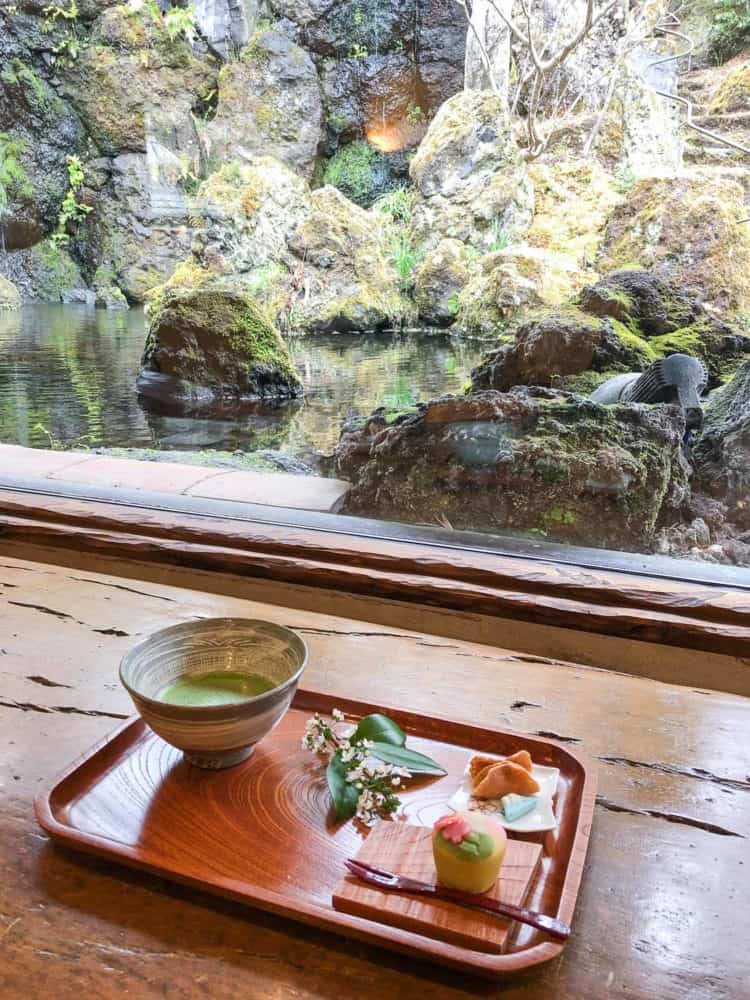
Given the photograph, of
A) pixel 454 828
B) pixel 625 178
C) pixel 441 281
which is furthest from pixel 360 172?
pixel 454 828

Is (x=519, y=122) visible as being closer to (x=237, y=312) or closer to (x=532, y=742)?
(x=237, y=312)

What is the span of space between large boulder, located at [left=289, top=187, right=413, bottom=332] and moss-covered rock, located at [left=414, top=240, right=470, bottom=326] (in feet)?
0.16

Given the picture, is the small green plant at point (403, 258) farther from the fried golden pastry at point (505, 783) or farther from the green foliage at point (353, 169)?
the fried golden pastry at point (505, 783)

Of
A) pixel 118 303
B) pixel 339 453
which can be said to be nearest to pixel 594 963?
pixel 339 453

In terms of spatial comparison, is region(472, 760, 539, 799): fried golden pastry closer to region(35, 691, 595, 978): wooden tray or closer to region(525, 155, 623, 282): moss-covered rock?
region(35, 691, 595, 978): wooden tray

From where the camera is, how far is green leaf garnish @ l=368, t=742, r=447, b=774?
0.59 meters

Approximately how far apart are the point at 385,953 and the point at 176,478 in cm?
107

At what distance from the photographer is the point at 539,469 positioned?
1.19 metres

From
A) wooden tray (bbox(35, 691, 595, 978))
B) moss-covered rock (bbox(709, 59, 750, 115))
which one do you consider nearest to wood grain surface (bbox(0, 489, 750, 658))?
wooden tray (bbox(35, 691, 595, 978))

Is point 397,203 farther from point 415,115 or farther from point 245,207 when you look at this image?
point 245,207

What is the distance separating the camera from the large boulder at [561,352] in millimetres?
1280

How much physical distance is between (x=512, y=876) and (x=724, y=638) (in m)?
0.51

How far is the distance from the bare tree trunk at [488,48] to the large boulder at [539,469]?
23.2 inches

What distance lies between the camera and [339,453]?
140 cm
